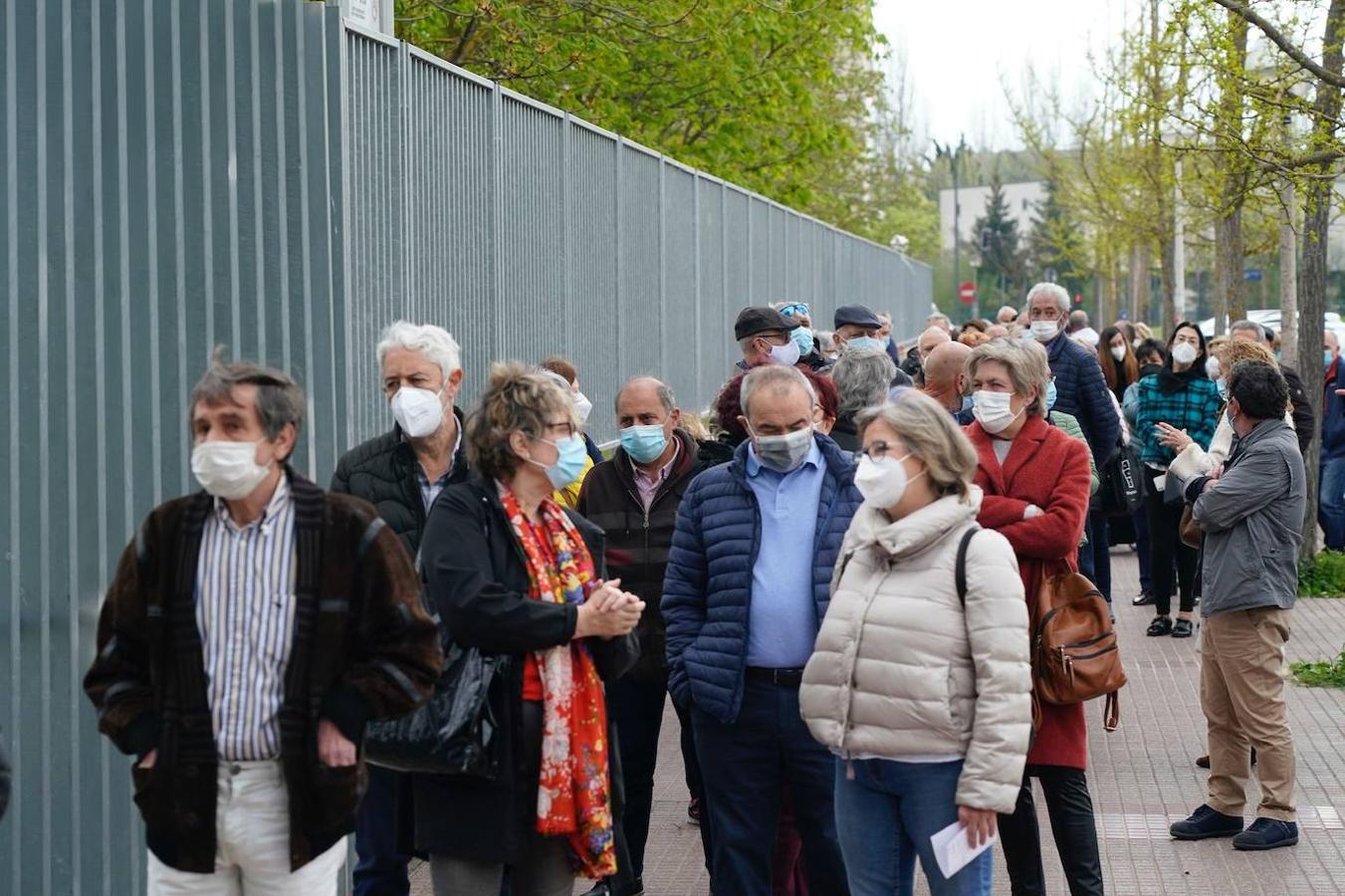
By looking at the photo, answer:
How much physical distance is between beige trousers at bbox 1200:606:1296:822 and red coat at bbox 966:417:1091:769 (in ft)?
4.17

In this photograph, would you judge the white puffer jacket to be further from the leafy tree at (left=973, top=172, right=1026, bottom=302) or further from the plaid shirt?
the leafy tree at (left=973, top=172, right=1026, bottom=302)

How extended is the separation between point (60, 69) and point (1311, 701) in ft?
25.1

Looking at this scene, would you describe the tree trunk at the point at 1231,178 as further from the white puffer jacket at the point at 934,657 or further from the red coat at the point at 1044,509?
the white puffer jacket at the point at 934,657

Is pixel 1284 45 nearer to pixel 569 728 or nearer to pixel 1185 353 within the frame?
pixel 1185 353

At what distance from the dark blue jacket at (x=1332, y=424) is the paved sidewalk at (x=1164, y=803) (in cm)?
496

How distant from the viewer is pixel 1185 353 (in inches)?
A: 469

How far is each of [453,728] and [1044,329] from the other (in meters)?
6.43

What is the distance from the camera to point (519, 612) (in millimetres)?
4535

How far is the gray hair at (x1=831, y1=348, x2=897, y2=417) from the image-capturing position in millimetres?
7918

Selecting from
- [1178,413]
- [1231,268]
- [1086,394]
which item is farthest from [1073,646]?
[1231,268]

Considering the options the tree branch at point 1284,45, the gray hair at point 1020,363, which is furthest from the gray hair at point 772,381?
the tree branch at point 1284,45

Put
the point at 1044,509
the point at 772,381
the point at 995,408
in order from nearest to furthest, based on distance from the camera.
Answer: the point at 772,381, the point at 1044,509, the point at 995,408

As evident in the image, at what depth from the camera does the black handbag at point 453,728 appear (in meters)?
4.55

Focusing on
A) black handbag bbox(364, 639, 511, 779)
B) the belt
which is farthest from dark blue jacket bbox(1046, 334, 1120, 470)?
black handbag bbox(364, 639, 511, 779)
